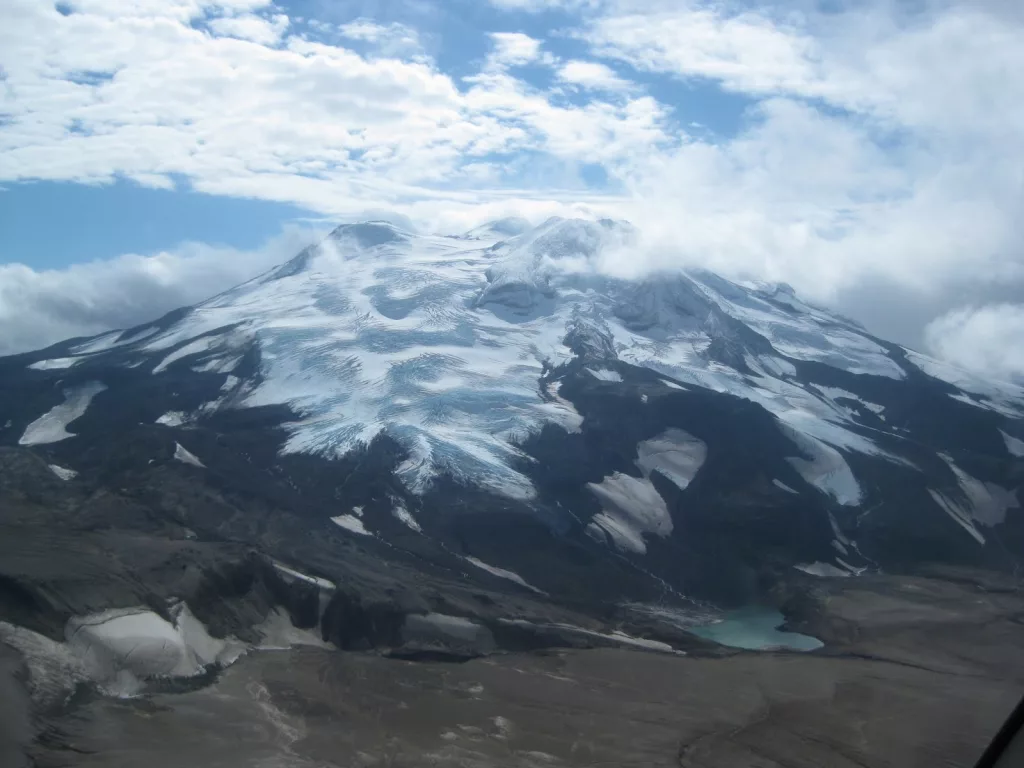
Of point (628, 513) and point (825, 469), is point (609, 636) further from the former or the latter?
point (825, 469)

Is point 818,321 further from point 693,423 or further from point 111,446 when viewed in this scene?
point 111,446

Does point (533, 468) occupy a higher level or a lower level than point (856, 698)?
lower

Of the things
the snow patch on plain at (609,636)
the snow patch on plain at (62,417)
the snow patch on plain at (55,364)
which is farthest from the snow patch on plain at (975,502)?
the snow patch on plain at (55,364)

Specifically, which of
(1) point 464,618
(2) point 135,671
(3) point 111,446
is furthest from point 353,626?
(3) point 111,446

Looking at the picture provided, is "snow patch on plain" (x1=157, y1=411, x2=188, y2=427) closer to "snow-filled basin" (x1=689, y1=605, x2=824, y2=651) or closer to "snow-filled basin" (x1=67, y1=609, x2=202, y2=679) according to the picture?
"snow-filled basin" (x1=67, y1=609, x2=202, y2=679)

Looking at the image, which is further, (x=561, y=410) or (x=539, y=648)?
(x=561, y=410)

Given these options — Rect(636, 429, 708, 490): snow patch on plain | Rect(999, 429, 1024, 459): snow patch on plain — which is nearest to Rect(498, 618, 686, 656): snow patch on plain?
Rect(636, 429, 708, 490): snow patch on plain
